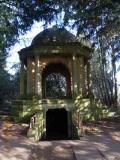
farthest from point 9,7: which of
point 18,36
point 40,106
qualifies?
point 40,106

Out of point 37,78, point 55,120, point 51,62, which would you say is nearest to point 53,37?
point 51,62

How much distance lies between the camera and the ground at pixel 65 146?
565 inches

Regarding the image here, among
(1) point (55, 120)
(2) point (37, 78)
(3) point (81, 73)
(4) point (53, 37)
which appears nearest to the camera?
(2) point (37, 78)

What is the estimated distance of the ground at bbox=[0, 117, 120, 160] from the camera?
1436cm

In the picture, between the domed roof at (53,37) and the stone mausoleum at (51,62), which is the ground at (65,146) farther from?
the domed roof at (53,37)

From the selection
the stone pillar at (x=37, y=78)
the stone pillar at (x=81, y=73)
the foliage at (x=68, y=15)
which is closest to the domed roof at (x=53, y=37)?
the stone pillar at (x=37, y=78)

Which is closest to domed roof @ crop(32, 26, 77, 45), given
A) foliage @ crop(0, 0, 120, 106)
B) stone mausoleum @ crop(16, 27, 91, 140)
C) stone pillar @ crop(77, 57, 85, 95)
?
stone mausoleum @ crop(16, 27, 91, 140)

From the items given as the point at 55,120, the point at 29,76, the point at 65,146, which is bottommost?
the point at 65,146

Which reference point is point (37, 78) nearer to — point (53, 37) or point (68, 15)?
point (53, 37)

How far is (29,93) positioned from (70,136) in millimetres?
5602

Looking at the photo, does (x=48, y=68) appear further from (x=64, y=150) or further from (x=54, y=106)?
(x=64, y=150)

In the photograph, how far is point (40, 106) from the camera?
23.4 meters

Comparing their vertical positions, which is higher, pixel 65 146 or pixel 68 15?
pixel 68 15

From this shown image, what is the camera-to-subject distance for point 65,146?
1644 centimetres
